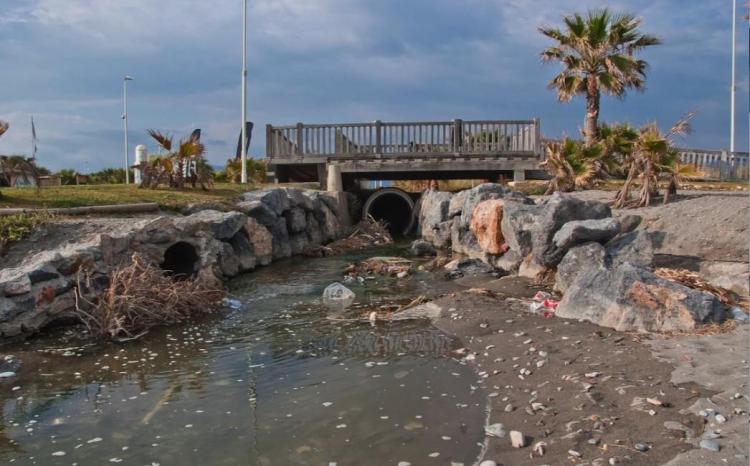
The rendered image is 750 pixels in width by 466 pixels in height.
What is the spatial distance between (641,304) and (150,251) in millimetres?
9019

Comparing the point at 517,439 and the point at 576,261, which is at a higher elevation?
Result: the point at 576,261

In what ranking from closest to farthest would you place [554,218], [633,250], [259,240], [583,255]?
[633,250]
[583,255]
[554,218]
[259,240]

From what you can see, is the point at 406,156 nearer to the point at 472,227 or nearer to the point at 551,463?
the point at 472,227

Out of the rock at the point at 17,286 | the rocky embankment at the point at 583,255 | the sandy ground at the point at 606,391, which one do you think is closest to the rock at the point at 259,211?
the rocky embankment at the point at 583,255

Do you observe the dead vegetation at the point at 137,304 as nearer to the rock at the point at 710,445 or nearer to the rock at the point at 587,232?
the rock at the point at 587,232

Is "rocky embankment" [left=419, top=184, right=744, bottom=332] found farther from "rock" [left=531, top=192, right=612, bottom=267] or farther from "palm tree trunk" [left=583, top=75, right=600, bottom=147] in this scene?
"palm tree trunk" [left=583, top=75, right=600, bottom=147]

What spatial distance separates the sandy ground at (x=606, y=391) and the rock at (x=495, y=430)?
72mm

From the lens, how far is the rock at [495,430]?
17.5 feet

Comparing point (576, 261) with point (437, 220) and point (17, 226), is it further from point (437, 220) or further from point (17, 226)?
point (437, 220)

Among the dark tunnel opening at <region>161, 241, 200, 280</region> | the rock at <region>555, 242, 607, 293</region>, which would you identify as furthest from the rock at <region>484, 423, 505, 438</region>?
the dark tunnel opening at <region>161, 241, 200, 280</region>

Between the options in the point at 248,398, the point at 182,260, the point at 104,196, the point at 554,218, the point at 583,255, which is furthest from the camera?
the point at 104,196

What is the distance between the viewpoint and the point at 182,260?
14.0 m

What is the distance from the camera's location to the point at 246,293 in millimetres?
13062

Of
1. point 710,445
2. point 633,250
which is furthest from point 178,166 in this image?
point 710,445
